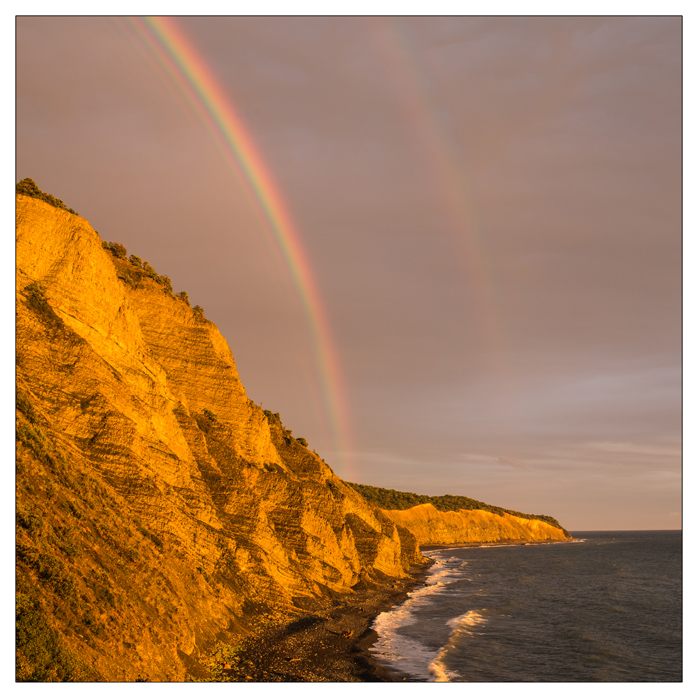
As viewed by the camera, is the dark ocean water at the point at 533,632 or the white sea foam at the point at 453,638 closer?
the white sea foam at the point at 453,638

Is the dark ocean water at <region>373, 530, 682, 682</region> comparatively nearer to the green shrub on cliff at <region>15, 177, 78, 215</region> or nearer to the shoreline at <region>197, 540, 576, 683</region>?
the shoreline at <region>197, 540, 576, 683</region>

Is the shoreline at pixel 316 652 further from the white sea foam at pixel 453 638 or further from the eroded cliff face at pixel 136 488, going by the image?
the white sea foam at pixel 453 638

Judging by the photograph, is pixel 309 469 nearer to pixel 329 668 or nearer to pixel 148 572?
pixel 329 668

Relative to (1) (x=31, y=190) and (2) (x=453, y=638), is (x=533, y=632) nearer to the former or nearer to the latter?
(2) (x=453, y=638)

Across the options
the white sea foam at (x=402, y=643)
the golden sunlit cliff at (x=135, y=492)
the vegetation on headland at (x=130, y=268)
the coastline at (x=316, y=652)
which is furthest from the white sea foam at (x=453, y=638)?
the vegetation on headland at (x=130, y=268)

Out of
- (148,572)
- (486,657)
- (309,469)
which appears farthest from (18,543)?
(309,469)
